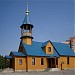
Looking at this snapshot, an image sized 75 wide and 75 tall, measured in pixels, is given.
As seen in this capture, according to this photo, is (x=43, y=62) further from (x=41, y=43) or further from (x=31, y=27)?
(x=31, y=27)

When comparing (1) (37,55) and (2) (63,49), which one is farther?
(2) (63,49)

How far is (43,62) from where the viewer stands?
123 feet

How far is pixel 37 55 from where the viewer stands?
36.4 meters

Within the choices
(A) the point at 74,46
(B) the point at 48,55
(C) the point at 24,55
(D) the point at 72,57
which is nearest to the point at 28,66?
(C) the point at 24,55

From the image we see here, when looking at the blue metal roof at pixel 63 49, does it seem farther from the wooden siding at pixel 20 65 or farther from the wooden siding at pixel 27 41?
the wooden siding at pixel 20 65

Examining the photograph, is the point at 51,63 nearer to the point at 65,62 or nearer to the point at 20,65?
the point at 65,62

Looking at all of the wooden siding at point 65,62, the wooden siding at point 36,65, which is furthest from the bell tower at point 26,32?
the wooden siding at point 65,62

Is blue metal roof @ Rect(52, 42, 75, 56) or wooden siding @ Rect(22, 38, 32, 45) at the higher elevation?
wooden siding @ Rect(22, 38, 32, 45)

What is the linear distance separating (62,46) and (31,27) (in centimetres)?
810

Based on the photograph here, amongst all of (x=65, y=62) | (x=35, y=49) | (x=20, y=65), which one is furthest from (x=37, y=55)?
(x=65, y=62)

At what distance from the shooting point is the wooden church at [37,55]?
35875 millimetres

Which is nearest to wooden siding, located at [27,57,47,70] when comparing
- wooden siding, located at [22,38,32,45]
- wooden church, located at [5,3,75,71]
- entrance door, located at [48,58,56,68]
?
wooden church, located at [5,3,75,71]

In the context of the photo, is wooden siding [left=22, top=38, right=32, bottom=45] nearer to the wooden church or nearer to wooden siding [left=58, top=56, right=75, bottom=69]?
the wooden church

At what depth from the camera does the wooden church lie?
3588 centimetres
